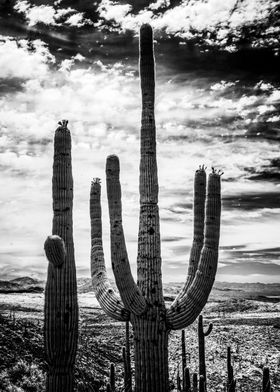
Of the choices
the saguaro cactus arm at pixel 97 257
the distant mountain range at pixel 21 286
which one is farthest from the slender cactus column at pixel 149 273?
the distant mountain range at pixel 21 286

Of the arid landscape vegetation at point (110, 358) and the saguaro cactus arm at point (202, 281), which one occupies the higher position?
the saguaro cactus arm at point (202, 281)

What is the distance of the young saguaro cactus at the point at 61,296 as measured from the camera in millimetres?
6195

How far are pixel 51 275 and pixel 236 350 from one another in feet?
48.0

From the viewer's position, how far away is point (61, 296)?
21.1ft

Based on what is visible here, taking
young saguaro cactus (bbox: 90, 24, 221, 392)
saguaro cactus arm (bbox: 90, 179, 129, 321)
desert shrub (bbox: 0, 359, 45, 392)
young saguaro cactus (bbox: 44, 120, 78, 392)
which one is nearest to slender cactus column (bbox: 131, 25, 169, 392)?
young saguaro cactus (bbox: 90, 24, 221, 392)

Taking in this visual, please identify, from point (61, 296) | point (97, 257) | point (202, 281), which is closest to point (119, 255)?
point (61, 296)

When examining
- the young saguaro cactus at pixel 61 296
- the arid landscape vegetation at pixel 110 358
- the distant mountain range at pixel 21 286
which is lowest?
the distant mountain range at pixel 21 286

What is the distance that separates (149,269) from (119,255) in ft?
2.04

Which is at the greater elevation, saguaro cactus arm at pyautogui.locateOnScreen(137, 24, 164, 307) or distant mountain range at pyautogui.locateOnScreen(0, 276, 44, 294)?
saguaro cactus arm at pyautogui.locateOnScreen(137, 24, 164, 307)

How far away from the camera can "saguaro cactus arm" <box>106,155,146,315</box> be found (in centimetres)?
696

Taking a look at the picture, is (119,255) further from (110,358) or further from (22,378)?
(110,358)

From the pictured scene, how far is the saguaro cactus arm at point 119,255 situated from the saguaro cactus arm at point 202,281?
73 centimetres

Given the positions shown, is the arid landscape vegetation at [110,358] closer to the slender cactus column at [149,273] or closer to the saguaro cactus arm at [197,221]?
the slender cactus column at [149,273]

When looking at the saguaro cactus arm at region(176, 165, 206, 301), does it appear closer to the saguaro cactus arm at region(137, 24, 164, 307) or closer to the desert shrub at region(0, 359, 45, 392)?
the saguaro cactus arm at region(137, 24, 164, 307)
